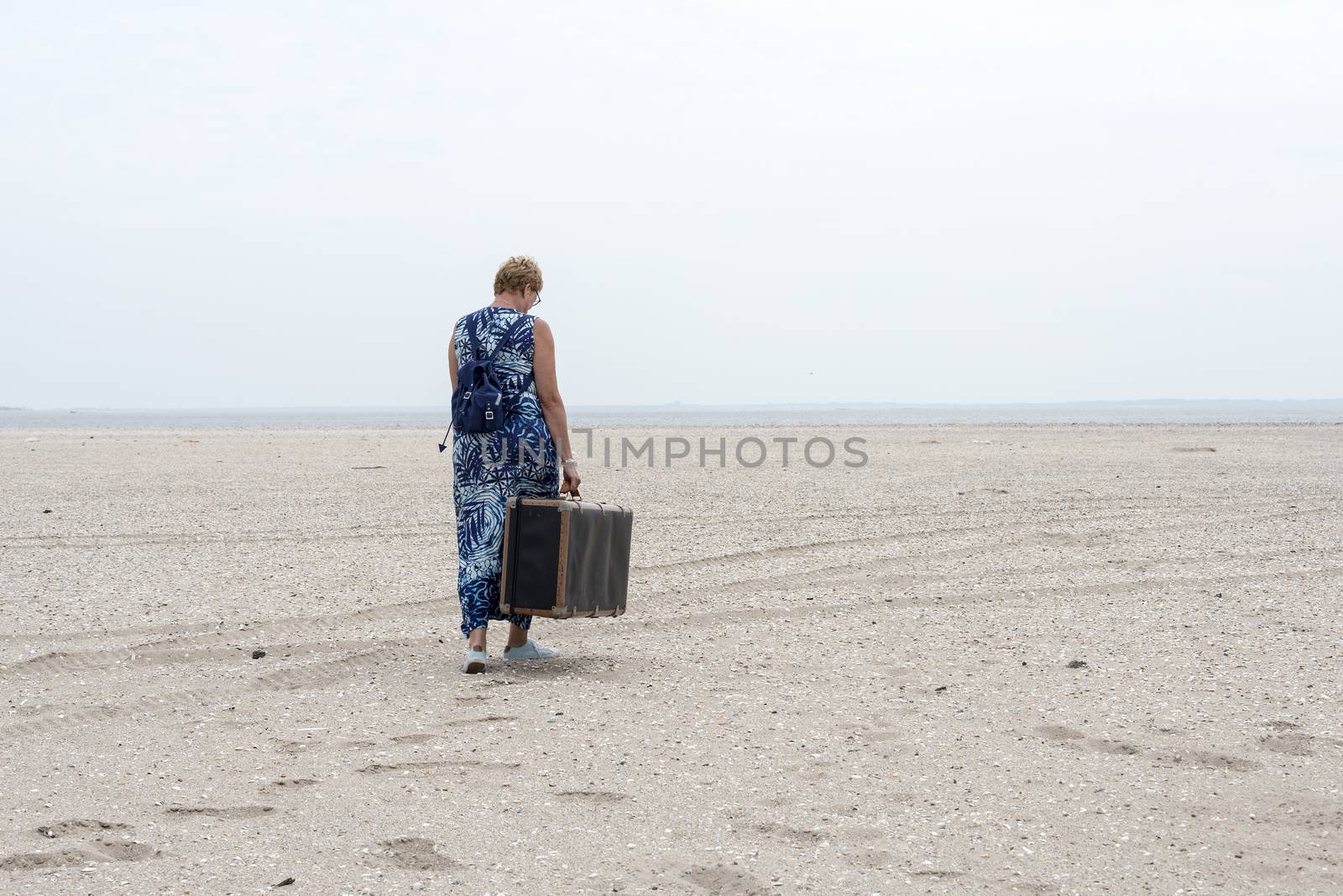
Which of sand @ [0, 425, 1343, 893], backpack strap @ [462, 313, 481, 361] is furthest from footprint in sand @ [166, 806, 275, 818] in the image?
backpack strap @ [462, 313, 481, 361]

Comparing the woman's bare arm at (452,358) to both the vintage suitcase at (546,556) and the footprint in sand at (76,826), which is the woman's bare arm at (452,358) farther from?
the footprint in sand at (76,826)

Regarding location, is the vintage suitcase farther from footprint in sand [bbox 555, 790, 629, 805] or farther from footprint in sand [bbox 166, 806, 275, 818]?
footprint in sand [bbox 166, 806, 275, 818]

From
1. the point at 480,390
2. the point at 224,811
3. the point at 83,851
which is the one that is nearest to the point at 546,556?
the point at 480,390

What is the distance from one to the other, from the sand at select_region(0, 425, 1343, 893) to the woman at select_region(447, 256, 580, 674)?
49 cm

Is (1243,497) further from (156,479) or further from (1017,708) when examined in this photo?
(156,479)

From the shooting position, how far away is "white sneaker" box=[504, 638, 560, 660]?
20.0ft

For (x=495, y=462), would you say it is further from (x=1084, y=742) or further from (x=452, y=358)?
(x=1084, y=742)

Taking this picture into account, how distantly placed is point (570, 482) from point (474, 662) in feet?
3.22

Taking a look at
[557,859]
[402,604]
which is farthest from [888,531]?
[557,859]

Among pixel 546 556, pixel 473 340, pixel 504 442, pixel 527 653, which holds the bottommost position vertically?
pixel 527 653

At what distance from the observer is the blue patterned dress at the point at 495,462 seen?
228 inches

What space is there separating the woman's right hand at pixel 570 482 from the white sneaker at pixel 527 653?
0.82 m

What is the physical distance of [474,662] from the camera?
5730 mm

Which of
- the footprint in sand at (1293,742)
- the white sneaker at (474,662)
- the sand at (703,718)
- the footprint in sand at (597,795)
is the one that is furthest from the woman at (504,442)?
the footprint in sand at (1293,742)
